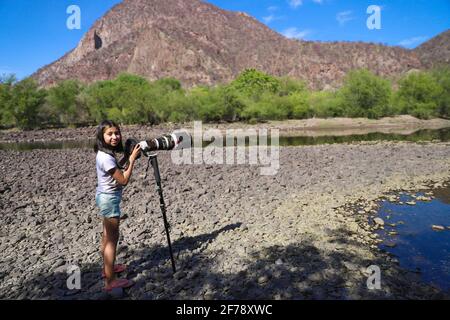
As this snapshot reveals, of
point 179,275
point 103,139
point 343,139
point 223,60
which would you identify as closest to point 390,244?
point 179,275

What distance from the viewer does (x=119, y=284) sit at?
431 centimetres

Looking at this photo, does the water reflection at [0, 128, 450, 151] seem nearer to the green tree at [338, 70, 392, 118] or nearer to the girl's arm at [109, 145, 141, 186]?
the girl's arm at [109, 145, 141, 186]

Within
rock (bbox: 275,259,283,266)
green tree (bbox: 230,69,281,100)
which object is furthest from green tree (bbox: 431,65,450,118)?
rock (bbox: 275,259,283,266)

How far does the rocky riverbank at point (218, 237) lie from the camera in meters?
4.46

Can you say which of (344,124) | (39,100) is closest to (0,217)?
(344,124)

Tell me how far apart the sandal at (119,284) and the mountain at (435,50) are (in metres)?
156

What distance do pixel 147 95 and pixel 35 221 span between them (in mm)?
49478

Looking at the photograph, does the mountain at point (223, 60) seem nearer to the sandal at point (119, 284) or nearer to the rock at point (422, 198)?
the rock at point (422, 198)

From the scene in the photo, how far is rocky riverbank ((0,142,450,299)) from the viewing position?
446 centimetres

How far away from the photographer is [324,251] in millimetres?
5520

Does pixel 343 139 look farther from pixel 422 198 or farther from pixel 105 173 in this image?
pixel 105 173

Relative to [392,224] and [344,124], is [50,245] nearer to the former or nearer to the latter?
[392,224]

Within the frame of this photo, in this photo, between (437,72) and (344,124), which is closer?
(344,124)
